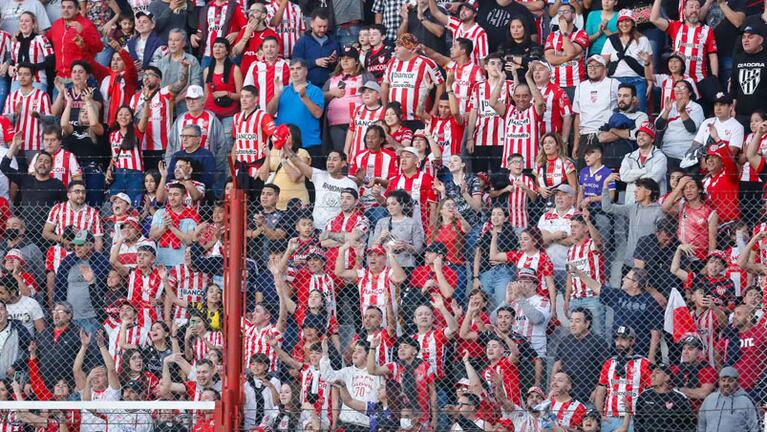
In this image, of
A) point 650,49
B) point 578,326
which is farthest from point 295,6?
point 578,326

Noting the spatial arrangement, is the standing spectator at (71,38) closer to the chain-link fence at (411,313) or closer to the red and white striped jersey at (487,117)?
the chain-link fence at (411,313)

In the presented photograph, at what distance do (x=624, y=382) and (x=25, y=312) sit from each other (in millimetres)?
4457

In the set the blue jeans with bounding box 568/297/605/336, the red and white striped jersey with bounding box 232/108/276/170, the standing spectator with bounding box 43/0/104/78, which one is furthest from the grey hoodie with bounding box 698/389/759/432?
the standing spectator with bounding box 43/0/104/78

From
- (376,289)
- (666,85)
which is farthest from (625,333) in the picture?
(666,85)

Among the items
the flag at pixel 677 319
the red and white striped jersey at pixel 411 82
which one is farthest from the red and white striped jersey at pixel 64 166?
the flag at pixel 677 319

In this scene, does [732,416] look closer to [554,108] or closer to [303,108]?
[554,108]

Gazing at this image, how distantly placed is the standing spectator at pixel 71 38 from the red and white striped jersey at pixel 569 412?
7.07m

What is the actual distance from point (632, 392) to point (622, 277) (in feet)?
3.50

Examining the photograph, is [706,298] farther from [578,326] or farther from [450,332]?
[450,332]

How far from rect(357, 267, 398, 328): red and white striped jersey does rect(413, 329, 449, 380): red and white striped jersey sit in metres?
0.32

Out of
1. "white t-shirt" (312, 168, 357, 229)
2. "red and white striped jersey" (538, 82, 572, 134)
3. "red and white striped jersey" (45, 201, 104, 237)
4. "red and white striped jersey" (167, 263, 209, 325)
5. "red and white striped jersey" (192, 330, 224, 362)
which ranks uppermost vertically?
"red and white striped jersey" (538, 82, 572, 134)

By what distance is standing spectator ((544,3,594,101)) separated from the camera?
16.2 m

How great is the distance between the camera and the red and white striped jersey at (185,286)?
517 inches

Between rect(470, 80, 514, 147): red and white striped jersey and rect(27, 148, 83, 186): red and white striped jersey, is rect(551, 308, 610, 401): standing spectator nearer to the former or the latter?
rect(470, 80, 514, 147): red and white striped jersey
